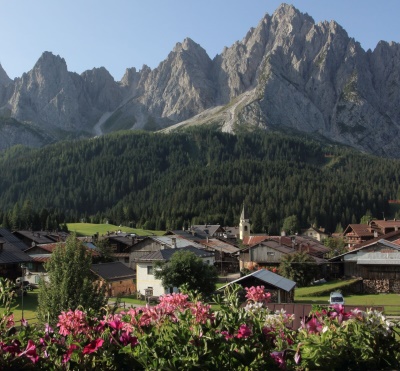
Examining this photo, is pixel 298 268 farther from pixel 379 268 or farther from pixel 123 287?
pixel 123 287

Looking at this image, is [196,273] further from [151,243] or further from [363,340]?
[363,340]

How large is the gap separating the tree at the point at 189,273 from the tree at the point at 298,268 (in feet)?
60.0

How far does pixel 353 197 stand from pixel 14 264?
512ft

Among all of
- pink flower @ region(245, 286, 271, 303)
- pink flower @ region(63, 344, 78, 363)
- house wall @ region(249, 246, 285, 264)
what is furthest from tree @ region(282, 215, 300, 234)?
pink flower @ region(63, 344, 78, 363)

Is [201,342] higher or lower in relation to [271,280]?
higher

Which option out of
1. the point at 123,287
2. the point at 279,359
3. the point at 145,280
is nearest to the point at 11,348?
the point at 279,359

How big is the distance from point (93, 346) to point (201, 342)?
1440 millimetres

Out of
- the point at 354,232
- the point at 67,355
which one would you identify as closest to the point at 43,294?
the point at 67,355

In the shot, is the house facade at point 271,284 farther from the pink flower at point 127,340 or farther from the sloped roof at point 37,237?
the sloped roof at point 37,237

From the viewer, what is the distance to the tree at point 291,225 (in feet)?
527

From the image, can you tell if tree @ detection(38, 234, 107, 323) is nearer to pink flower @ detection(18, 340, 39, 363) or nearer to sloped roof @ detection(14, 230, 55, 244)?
pink flower @ detection(18, 340, 39, 363)

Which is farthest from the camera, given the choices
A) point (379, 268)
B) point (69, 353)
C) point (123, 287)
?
point (123, 287)

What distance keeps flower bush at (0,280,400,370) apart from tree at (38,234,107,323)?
18059 millimetres

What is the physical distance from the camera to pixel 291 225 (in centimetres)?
16150
